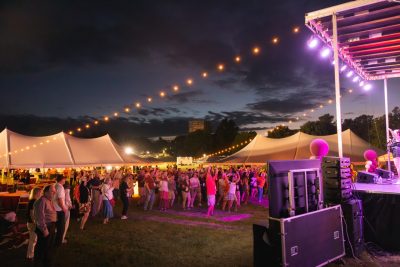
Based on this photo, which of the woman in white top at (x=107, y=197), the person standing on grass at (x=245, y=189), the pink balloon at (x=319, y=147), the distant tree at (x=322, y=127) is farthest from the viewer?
the distant tree at (x=322, y=127)

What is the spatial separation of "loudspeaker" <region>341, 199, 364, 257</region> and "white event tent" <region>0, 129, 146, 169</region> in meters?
17.8

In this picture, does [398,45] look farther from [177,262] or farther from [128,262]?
[128,262]

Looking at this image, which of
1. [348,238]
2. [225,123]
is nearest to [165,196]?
[348,238]

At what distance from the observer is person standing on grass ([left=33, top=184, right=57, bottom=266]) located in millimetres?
5262

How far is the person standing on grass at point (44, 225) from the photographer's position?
5262 mm

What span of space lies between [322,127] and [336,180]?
60019 mm

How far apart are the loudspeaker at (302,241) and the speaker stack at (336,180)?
1.69 ft

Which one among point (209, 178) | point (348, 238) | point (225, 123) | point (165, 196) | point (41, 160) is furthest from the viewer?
point (225, 123)

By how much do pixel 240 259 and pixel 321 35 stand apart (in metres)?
6.03

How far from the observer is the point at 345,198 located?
6.35m

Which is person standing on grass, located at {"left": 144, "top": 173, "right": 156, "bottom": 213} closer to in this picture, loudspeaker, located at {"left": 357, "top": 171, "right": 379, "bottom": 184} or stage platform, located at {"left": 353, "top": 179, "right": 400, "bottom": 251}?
loudspeaker, located at {"left": 357, "top": 171, "right": 379, "bottom": 184}

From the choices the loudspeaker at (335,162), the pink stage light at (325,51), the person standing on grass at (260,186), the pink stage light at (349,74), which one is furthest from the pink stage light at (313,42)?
the person standing on grass at (260,186)

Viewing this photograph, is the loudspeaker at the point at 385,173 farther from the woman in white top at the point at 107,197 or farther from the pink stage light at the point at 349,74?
the woman in white top at the point at 107,197

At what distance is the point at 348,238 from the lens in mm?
6113
